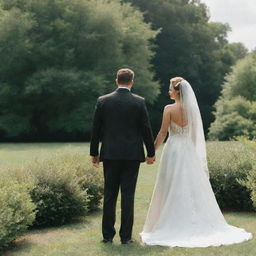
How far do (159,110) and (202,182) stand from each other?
44509 millimetres

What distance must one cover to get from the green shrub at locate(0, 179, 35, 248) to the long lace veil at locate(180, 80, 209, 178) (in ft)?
8.52

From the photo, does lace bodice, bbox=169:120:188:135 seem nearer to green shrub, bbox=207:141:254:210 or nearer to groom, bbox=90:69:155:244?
groom, bbox=90:69:155:244

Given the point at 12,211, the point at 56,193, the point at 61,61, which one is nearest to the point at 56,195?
the point at 56,193

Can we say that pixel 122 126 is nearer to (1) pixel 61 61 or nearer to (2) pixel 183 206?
(2) pixel 183 206

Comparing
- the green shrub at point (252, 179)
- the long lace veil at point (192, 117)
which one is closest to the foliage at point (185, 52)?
the green shrub at point (252, 179)

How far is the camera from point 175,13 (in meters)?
53.7

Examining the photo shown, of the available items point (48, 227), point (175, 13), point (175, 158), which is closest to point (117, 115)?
point (175, 158)

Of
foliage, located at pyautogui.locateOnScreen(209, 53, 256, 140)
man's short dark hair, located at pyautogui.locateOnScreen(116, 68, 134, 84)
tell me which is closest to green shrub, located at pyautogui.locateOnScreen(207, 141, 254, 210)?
man's short dark hair, located at pyautogui.locateOnScreen(116, 68, 134, 84)

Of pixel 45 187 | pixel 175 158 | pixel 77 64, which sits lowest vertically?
pixel 45 187

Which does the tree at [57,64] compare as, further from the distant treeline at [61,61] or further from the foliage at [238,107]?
the foliage at [238,107]

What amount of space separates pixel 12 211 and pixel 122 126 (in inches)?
71.9

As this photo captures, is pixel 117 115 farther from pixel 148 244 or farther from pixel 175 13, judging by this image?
pixel 175 13

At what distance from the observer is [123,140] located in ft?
22.4

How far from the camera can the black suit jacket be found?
681 cm
